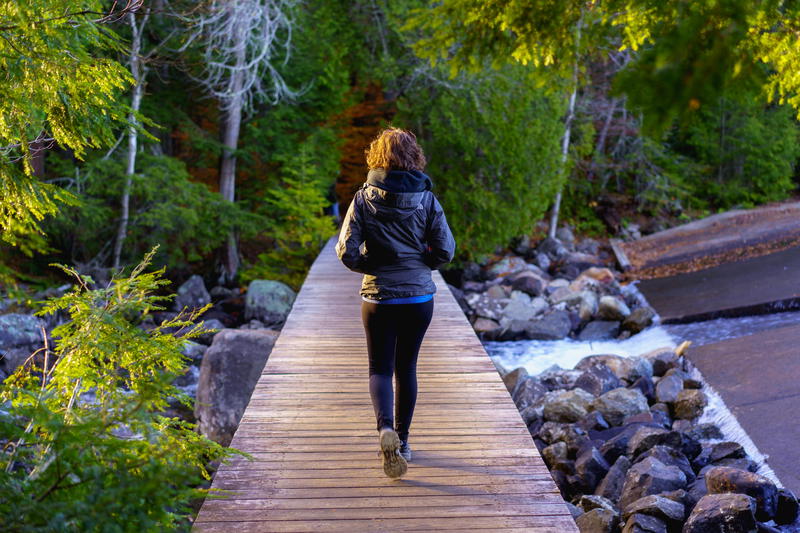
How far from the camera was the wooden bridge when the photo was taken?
11.8ft

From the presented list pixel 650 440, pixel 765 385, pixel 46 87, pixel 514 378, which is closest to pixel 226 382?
pixel 514 378

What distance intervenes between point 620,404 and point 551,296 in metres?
6.69

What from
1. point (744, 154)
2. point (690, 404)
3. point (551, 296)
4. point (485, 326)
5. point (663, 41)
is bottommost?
point (485, 326)

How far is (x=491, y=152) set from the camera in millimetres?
15602

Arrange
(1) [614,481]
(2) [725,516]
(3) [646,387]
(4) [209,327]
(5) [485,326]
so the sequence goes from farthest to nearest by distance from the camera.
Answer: (4) [209,327] < (5) [485,326] < (3) [646,387] < (1) [614,481] < (2) [725,516]

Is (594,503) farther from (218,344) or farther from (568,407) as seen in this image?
(218,344)

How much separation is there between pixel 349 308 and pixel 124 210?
7067mm

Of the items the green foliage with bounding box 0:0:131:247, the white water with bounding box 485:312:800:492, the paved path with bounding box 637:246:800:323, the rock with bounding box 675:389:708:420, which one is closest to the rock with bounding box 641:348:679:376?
the white water with bounding box 485:312:800:492

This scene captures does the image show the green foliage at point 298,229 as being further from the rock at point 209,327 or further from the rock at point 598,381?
the rock at point 598,381

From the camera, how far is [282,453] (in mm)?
4379

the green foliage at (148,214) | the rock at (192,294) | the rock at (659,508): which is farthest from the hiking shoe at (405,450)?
the rock at (192,294)

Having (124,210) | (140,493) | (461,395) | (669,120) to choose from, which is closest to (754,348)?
(461,395)

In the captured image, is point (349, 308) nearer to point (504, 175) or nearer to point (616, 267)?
point (504, 175)

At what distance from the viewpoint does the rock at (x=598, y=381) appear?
8664mm
